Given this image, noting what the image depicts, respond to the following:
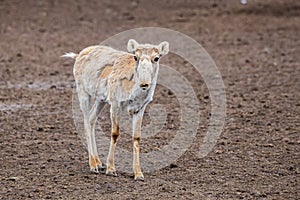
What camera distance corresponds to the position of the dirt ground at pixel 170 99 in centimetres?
721

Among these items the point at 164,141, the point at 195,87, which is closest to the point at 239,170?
the point at 164,141

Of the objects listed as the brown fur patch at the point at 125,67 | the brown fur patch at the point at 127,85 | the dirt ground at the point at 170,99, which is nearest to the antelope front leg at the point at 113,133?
the dirt ground at the point at 170,99

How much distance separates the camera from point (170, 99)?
11.6 m

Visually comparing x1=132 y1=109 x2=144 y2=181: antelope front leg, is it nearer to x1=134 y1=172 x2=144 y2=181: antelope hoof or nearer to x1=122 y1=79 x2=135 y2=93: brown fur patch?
x1=134 y1=172 x2=144 y2=181: antelope hoof

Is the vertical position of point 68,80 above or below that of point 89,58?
below

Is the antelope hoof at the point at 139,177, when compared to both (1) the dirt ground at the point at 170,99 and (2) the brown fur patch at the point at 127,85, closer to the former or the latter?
(1) the dirt ground at the point at 170,99

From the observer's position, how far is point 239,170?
25.6 ft

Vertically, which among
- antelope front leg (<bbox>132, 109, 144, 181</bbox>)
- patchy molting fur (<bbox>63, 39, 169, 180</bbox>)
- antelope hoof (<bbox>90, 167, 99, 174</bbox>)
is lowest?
antelope hoof (<bbox>90, 167, 99, 174</bbox>)

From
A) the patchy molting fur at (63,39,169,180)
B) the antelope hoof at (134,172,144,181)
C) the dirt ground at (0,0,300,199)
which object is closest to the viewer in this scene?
the patchy molting fur at (63,39,169,180)

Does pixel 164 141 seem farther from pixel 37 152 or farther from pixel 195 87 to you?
pixel 195 87

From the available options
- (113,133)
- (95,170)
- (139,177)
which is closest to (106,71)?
(113,133)

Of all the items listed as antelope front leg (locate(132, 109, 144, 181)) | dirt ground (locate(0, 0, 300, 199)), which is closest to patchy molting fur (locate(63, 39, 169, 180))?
antelope front leg (locate(132, 109, 144, 181))

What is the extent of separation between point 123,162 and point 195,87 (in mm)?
4641

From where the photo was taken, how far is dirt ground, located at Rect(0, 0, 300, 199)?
7.21m
